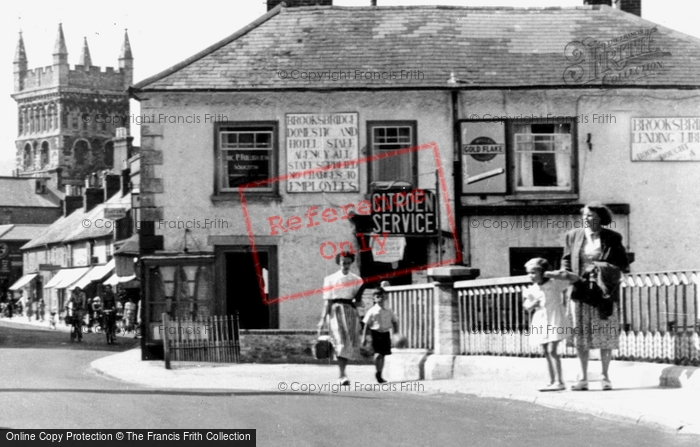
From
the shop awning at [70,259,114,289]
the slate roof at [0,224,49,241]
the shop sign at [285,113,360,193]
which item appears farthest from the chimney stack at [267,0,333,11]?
the slate roof at [0,224,49,241]

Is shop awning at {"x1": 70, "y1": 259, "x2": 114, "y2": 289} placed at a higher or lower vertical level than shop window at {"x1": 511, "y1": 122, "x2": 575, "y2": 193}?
lower

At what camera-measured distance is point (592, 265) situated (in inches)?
497

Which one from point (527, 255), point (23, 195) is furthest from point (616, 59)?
point (23, 195)

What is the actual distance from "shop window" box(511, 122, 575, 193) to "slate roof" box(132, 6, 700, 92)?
3.34 feet

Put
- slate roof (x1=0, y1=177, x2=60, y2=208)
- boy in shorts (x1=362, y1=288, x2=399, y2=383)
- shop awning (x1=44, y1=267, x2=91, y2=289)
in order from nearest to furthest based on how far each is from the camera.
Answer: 1. boy in shorts (x1=362, y1=288, x2=399, y2=383)
2. shop awning (x1=44, y1=267, x2=91, y2=289)
3. slate roof (x1=0, y1=177, x2=60, y2=208)

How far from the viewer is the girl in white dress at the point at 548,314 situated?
12.9m

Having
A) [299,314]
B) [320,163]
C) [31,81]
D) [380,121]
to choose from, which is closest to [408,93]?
[380,121]

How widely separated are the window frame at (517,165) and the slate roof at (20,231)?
241 ft

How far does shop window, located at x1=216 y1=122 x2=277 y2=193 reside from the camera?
81.5 ft

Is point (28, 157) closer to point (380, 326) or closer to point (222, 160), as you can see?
point (222, 160)

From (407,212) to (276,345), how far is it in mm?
4198

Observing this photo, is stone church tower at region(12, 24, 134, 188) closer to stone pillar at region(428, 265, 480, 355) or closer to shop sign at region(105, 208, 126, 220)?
shop sign at region(105, 208, 126, 220)

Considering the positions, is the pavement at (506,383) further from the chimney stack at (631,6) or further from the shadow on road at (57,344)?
the chimney stack at (631,6)

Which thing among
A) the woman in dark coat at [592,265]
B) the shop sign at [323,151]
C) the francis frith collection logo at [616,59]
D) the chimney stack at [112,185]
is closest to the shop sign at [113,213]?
the shop sign at [323,151]
